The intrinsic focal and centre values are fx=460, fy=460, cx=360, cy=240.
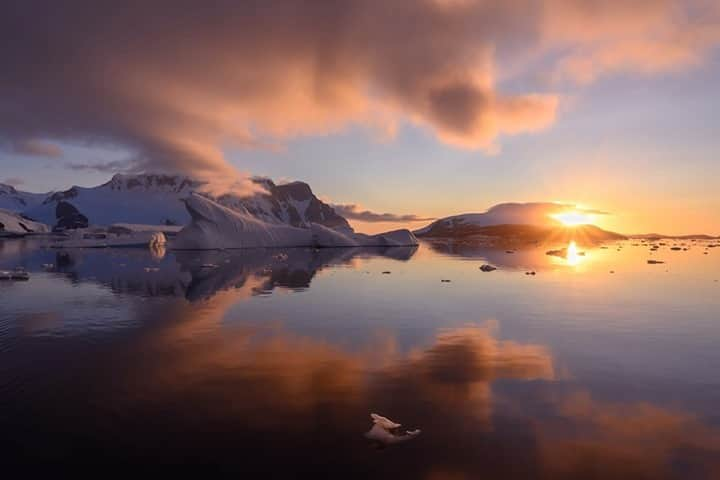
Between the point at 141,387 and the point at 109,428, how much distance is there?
1.85 meters

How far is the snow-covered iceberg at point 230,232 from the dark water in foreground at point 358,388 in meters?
41.2

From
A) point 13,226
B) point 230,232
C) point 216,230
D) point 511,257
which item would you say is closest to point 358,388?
point 511,257

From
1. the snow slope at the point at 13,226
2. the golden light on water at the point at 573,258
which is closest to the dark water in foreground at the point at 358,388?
the golden light on water at the point at 573,258

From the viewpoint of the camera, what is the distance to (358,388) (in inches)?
354

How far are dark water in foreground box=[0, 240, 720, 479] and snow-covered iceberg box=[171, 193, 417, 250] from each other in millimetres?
41206

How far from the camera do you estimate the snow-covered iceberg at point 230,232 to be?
59812mm

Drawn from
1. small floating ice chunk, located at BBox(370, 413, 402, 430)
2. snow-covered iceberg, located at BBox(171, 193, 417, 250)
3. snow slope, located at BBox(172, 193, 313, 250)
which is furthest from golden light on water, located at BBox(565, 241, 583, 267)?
small floating ice chunk, located at BBox(370, 413, 402, 430)

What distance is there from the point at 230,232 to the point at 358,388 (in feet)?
183

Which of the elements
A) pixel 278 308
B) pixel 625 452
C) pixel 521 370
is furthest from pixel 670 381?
pixel 278 308

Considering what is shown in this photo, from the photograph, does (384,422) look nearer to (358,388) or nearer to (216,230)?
(358,388)

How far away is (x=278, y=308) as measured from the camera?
1788 centimetres

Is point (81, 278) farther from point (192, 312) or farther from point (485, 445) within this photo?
point (485, 445)

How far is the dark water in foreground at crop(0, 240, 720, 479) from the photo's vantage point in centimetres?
637

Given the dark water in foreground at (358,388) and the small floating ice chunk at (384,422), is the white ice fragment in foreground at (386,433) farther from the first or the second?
the dark water in foreground at (358,388)
